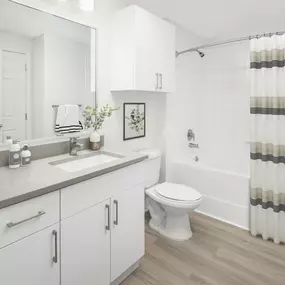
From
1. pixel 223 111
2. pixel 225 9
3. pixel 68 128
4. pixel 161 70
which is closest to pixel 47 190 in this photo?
pixel 68 128

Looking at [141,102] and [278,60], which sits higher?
[278,60]

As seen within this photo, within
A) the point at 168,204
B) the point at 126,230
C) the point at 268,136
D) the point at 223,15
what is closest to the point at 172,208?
the point at 168,204

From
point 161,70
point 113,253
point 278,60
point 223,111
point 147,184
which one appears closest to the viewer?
point 113,253

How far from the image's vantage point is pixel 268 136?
2.20 m

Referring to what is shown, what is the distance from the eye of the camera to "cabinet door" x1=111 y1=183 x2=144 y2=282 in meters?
1.60

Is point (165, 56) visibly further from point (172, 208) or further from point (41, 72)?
point (172, 208)

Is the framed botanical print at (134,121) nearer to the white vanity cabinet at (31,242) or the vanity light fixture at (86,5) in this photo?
the vanity light fixture at (86,5)

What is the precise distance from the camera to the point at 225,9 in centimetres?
240

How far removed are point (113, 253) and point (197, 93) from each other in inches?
98.4

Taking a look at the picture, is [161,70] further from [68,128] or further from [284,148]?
[284,148]

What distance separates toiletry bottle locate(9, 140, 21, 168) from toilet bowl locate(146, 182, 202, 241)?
1.26 meters

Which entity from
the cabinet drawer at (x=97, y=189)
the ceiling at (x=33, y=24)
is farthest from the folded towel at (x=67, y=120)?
the cabinet drawer at (x=97, y=189)

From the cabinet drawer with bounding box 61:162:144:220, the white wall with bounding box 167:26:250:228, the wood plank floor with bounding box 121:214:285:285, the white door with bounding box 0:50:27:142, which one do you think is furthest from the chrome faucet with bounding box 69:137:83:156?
the white wall with bounding box 167:26:250:228

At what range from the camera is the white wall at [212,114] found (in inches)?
114
